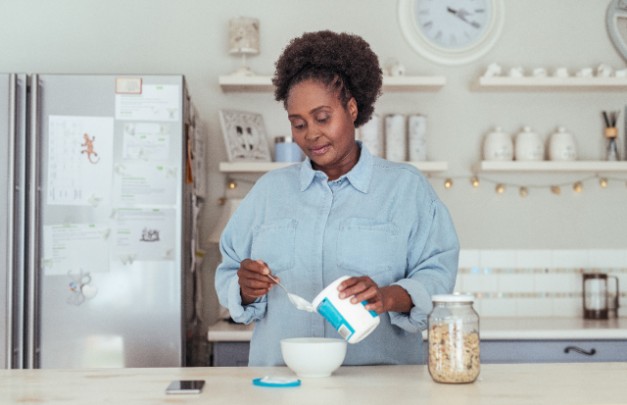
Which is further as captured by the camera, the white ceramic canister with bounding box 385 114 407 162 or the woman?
the white ceramic canister with bounding box 385 114 407 162

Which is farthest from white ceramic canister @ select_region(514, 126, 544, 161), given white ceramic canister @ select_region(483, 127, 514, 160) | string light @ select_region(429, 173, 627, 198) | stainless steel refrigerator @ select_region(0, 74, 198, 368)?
stainless steel refrigerator @ select_region(0, 74, 198, 368)

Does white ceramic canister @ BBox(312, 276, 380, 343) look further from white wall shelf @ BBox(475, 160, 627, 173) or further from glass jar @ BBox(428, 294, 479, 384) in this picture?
white wall shelf @ BBox(475, 160, 627, 173)

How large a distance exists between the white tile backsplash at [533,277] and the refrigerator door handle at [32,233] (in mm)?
1813

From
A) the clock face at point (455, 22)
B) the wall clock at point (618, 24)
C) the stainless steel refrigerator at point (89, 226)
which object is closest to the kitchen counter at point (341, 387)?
the stainless steel refrigerator at point (89, 226)

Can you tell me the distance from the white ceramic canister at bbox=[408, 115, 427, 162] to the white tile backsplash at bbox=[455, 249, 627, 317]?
49 centimetres

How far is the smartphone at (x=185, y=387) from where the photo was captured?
137 cm

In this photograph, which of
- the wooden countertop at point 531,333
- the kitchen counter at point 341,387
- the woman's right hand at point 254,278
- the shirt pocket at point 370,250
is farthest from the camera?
the wooden countertop at point 531,333

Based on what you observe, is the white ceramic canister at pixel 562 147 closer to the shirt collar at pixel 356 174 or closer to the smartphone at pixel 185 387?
the shirt collar at pixel 356 174

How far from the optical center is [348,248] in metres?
1.78

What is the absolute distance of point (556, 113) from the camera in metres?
3.70

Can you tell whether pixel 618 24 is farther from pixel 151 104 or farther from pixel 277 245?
pixel 277 245

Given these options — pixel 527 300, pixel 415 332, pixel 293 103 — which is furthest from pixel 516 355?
pixel 293 103

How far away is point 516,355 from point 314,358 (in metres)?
1.79

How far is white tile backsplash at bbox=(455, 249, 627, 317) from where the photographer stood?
3.63 meters
